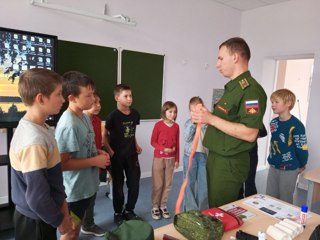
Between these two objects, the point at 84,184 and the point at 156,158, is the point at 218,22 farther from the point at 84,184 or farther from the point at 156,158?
the point at 84,184

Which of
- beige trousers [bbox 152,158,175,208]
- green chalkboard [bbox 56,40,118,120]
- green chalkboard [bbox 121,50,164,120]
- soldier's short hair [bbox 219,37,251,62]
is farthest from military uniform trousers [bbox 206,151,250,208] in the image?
green chalkboard [bbox 121,50,164,120]

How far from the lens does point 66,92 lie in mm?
1611

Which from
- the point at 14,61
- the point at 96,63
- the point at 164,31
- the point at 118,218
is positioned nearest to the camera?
the point at 14,61

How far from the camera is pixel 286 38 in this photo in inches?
163

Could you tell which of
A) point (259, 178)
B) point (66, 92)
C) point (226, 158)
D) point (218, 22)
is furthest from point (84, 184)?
point (218, 22)

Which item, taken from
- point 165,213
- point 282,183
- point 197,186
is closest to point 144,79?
point 197,186

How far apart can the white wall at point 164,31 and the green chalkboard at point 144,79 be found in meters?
0.11

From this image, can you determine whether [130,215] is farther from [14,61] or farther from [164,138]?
[14,61]

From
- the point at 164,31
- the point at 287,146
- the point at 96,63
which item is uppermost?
the point at 164,31

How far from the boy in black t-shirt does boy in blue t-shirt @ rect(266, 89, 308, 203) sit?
1.36 m

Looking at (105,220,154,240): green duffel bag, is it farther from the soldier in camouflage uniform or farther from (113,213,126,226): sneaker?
(113,213,126,226): sneaker

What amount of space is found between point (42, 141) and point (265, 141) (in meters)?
4.58

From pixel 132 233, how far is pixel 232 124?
765 mm

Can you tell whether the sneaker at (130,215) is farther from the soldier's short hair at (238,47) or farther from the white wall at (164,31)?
the soldier's short hair at (238,47)
